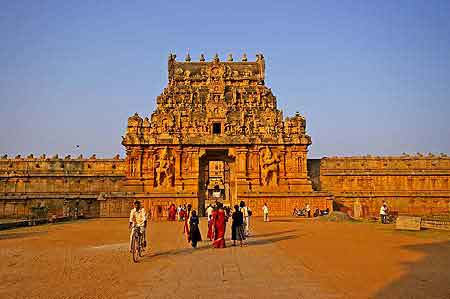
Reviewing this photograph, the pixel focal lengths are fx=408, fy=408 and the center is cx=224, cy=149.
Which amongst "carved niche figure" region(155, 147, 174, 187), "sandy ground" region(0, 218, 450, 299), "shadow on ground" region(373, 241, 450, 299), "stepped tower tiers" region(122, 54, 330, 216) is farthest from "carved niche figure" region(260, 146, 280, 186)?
"shadow on ground" region(373, 241, 450, 299)

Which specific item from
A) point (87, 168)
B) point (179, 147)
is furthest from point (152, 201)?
point (87, 168)

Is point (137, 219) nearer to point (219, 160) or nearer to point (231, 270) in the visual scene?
point (231, 270)

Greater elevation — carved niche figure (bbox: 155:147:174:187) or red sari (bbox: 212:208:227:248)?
carved niche figure (bbox: 155:147:174:187)

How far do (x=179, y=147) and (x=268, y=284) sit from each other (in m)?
30.4

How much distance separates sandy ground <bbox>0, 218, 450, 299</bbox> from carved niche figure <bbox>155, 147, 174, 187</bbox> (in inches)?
834

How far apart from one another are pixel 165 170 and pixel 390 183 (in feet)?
86.3

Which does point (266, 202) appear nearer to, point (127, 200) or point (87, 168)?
point (127, 200)

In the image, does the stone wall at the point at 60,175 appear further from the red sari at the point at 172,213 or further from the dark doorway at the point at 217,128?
the red sari at the point at 172,213

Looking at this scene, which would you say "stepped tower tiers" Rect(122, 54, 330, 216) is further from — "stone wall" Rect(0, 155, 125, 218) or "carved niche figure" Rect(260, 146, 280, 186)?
→ "stone wall" Rect(0, 155, 125, 218)

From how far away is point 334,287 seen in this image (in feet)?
27.8

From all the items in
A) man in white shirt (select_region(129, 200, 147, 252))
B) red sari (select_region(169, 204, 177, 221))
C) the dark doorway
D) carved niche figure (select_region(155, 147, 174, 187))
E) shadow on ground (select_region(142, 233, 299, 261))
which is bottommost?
shadow on ground (select_region(142, 233, 299, 261))

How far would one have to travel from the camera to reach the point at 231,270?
10375 millimetres

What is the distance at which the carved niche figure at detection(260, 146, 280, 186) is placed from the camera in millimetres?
37812

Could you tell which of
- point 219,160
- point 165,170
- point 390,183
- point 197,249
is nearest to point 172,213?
point 165,170
